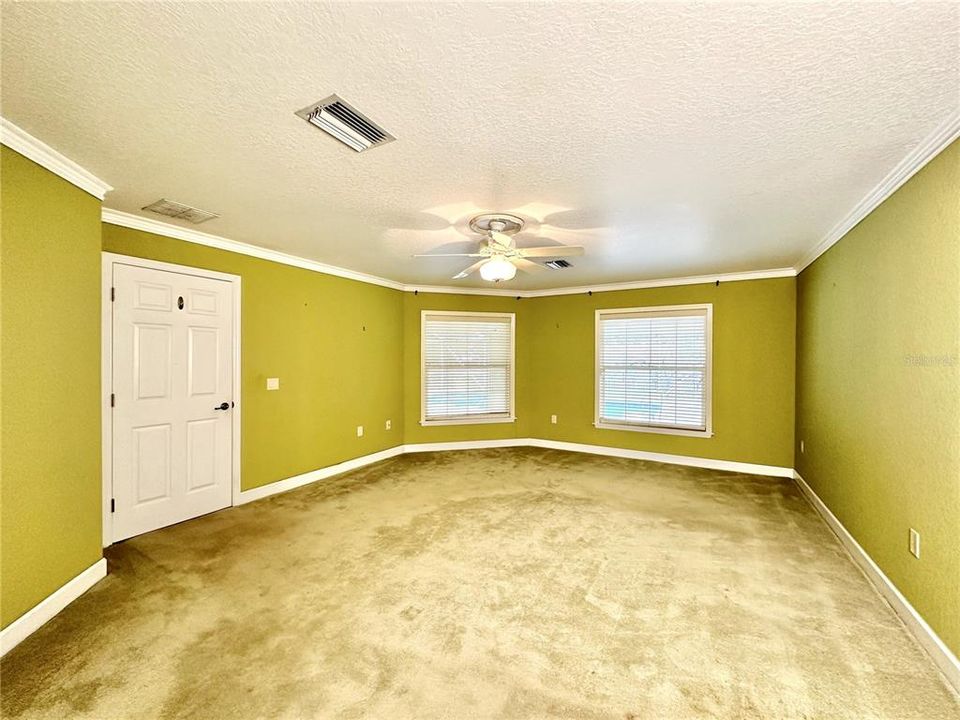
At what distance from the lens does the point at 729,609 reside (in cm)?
228

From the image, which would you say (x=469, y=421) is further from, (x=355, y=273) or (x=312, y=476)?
(x=355, y=273)

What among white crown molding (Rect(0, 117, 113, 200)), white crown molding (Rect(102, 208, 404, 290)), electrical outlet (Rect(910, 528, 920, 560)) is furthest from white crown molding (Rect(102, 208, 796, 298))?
electrical outlet (Rect(910, 528, 920, 560))

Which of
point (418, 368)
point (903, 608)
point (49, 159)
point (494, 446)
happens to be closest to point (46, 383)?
point (49, 159)

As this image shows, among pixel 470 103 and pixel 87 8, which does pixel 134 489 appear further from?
pixel 470 103

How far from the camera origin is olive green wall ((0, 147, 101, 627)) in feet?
6.42

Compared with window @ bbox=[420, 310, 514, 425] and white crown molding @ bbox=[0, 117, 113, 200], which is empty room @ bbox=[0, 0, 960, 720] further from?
window @ bbox=[420, 310, 514, 425]

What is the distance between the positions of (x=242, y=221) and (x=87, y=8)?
6.80 ft

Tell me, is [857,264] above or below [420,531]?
above

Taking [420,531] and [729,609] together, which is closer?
[729,609]

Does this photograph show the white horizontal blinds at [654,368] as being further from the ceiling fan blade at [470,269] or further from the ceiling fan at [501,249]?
the ceiling fan at [501,249]

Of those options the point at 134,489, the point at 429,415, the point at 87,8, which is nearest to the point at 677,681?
the point at 87,8

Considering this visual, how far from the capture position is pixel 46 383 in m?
A: 2.16

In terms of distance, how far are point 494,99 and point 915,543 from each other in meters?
2.95

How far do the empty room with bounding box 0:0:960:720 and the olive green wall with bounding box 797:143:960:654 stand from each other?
0.09 ft
